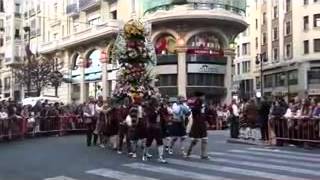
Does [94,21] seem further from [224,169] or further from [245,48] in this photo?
[224,169]

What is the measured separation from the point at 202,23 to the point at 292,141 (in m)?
31.2

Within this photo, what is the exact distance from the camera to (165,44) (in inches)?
2034

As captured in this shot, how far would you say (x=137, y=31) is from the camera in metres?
20.2

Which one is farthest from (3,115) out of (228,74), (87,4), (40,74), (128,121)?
(87,4)

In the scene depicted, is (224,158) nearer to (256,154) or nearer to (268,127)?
(256,154)

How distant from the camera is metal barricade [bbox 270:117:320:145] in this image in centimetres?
1905

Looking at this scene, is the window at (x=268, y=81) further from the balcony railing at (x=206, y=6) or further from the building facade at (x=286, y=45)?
the balcony railing at (x=206, y=6)

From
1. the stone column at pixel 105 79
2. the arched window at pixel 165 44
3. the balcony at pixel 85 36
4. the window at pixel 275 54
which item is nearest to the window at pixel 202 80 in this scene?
the arched window at pixel 165 44

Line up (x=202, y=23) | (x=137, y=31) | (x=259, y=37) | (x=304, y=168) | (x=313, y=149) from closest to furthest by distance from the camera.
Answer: (x=304, y=168)
(x=313, y=149)
(x=137, y=31)
(x=202, y=23)
(x=259, y=37)

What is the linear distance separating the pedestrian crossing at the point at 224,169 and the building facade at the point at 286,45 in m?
39.5

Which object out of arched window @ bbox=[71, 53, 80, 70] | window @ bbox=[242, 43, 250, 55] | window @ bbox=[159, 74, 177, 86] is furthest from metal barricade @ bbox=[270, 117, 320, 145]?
window @ bbox=[242, 43, 250, 55]

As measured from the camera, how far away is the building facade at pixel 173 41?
49875 mm

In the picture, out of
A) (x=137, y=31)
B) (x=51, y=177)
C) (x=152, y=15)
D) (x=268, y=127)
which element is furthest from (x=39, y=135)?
(x=152, y=15)

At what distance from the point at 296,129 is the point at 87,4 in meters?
39.9
